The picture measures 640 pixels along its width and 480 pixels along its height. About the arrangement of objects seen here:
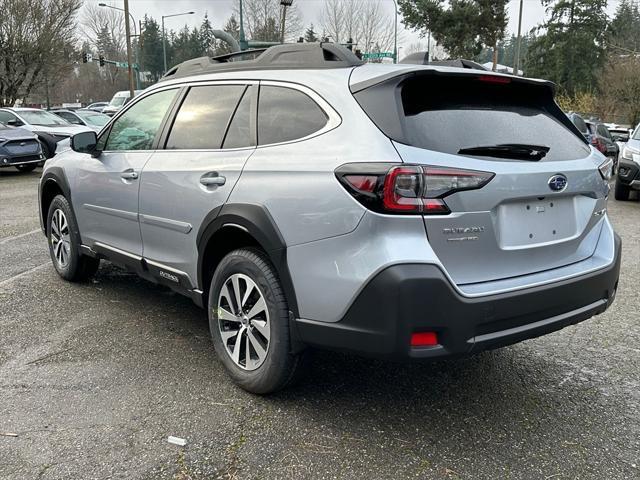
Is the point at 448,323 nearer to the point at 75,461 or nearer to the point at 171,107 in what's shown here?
the point at 75,461

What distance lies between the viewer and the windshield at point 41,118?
15766 mm

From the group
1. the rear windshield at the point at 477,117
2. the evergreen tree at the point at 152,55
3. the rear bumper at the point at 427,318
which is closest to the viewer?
the rear bumper at the point at 427,318

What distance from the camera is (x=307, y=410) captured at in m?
2.98

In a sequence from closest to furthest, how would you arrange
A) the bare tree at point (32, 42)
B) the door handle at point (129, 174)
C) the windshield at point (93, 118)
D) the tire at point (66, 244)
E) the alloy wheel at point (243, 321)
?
the alloy wheel at point (243, 321), the door handle at point (129, 174), the tire at point (66, 244), the windshield at point (93, 118), the bare tree at point (32, 42)

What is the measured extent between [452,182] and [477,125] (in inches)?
18.1

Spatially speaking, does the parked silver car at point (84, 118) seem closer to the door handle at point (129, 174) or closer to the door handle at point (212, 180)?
the door handle at point (129, 174)

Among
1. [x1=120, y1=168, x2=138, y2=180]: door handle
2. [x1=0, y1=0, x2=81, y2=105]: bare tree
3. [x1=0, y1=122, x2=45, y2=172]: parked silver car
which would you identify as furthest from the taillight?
[x1=0, y1=0, x2=81, y2=105]: bare tree

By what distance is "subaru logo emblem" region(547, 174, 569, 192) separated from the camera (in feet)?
8.90

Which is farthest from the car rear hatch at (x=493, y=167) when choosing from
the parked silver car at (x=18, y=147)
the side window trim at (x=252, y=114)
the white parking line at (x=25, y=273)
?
the parked silver car at (x=18, y=147)

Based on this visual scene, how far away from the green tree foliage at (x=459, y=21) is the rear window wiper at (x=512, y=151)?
37172 mm

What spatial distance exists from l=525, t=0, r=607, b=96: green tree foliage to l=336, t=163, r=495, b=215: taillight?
166ft

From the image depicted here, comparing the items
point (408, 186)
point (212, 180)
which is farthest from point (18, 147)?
point (408, 186)

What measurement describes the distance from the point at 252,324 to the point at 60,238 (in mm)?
2951

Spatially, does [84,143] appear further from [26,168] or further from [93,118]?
[93,118]
